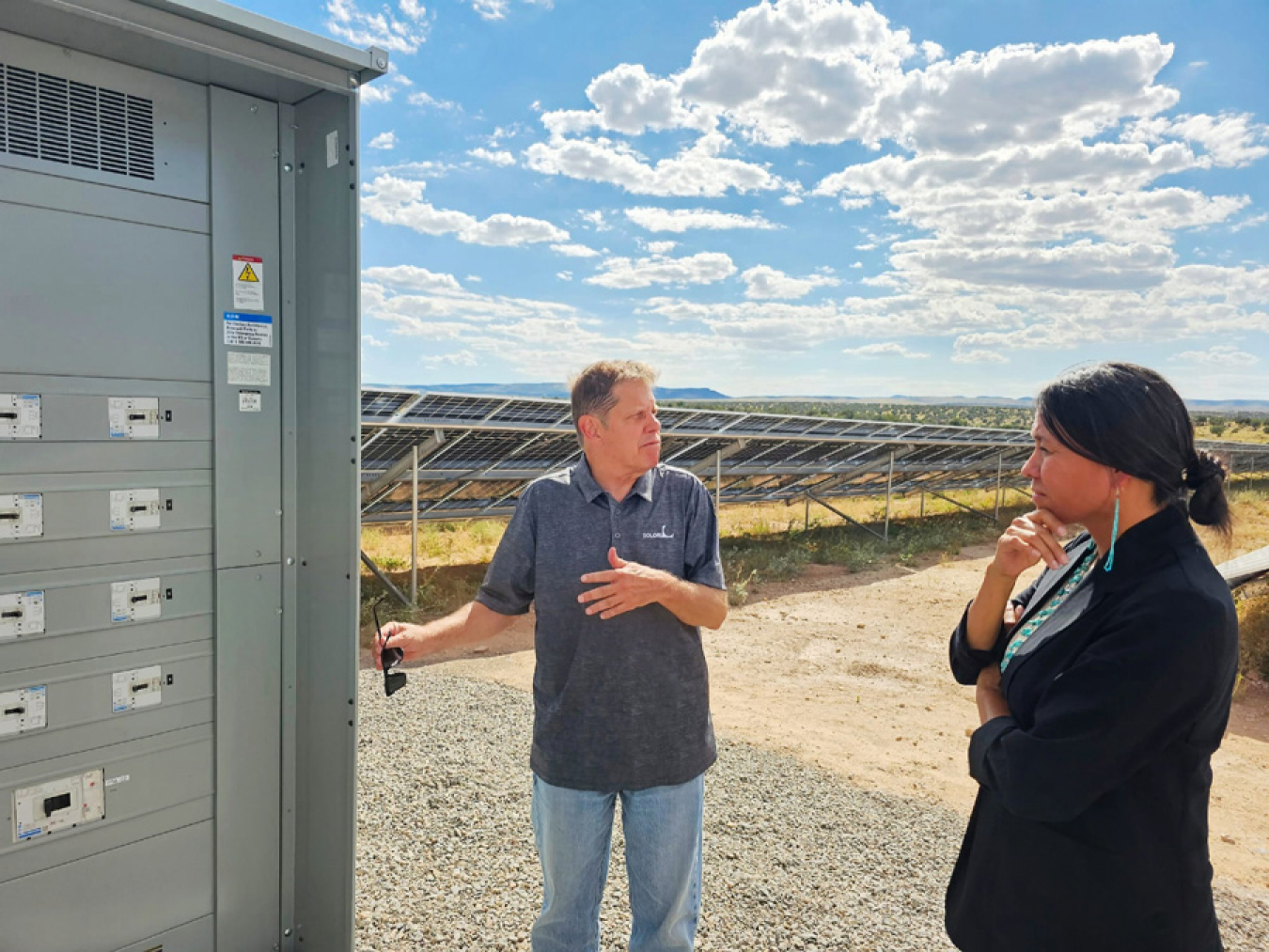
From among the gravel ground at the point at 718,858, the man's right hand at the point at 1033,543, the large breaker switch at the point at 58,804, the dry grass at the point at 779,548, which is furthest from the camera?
the dry grass at the point at 779,548

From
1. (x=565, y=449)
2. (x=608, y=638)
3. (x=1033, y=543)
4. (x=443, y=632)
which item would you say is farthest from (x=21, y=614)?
(x=565, y=449)

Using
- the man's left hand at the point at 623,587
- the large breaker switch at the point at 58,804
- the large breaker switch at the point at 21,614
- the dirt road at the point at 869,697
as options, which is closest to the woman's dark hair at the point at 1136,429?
the man's left hand at the point at 623,587

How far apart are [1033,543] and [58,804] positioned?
2.65 metres

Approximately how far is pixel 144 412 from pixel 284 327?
49 centimetres

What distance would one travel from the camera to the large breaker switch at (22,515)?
7.19 ft

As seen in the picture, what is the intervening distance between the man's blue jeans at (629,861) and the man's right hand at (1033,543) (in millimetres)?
1011

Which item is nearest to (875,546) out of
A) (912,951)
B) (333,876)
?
(912,951)

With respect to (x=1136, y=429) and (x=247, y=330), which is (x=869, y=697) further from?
(x=247, y=330)

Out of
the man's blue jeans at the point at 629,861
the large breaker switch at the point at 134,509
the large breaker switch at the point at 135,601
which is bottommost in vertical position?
the man's blue jeans at the point at 629,861

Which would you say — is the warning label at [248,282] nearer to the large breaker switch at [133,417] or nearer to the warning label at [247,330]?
the warning label at [247,330]

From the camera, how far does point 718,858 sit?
12.8ft

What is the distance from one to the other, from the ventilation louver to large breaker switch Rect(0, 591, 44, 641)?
1157 mm

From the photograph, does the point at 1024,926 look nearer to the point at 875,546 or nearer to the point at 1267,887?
the point at 1267,887

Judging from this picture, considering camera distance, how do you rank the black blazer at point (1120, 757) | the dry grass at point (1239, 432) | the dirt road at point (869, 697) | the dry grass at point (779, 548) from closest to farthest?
the black blazer at point (1120, 757) → the dirt road at point (869, 697) → the dry grass at point (779, 548) → the dry grass at point (1239, 432)
